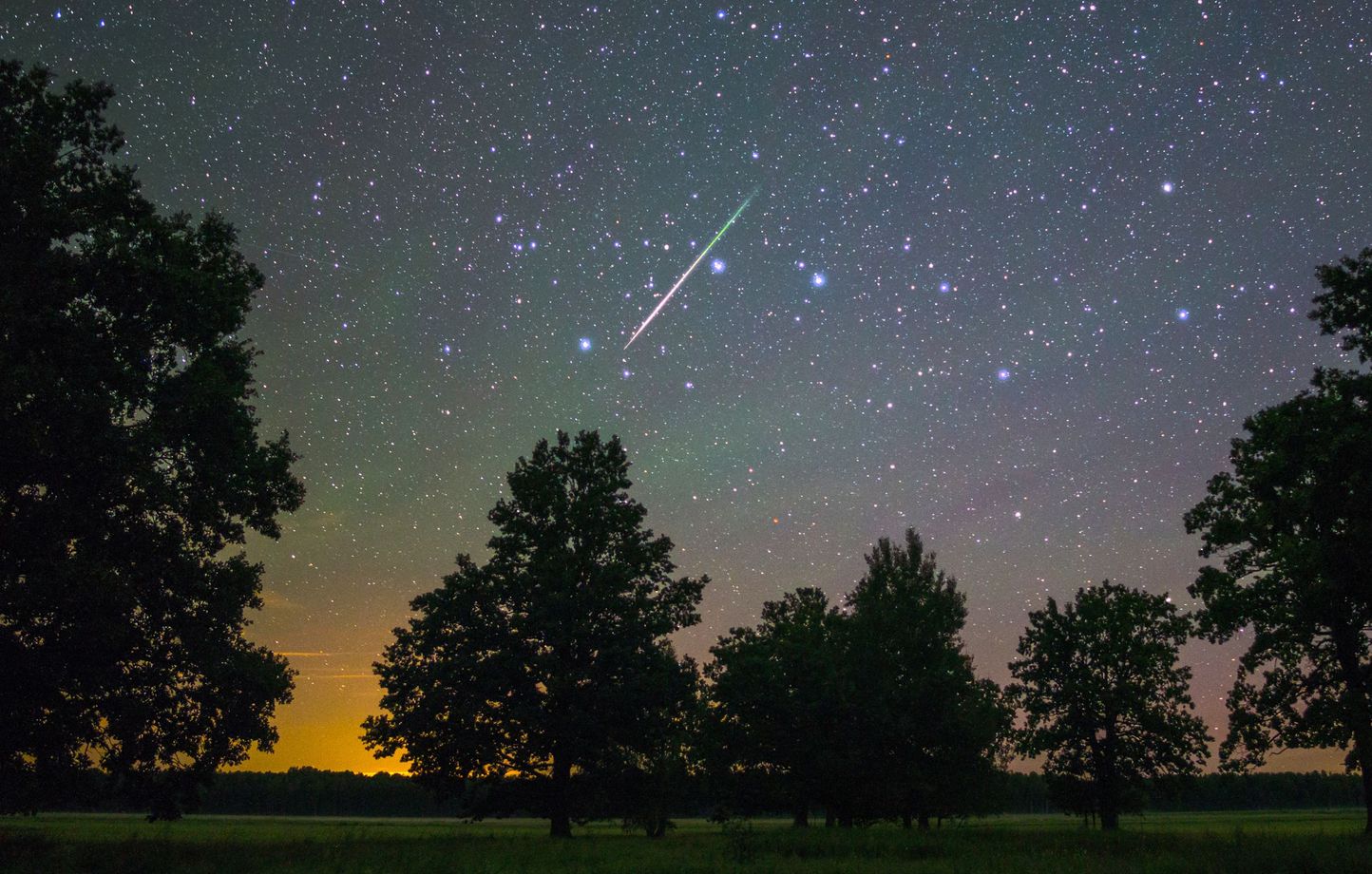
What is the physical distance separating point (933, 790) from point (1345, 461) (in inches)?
1139

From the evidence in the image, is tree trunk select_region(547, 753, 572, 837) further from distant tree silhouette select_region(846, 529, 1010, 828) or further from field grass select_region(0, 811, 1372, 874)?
distant tree silhouette select_region(846, 529, 1010, 828)

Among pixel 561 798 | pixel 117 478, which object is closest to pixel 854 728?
pixel 561 798

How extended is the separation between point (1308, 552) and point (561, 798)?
29639 mm

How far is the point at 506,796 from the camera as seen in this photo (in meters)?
36.5

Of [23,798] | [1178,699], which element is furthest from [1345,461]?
[1178,699]

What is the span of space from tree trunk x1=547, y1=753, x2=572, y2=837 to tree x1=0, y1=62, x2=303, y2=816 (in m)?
14.6

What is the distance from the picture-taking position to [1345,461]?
21422mm

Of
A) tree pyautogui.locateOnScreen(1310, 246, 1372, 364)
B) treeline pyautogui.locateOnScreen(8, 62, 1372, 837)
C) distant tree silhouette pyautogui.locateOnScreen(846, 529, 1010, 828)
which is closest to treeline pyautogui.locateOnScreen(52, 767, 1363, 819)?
treeline pyautogui.locateOnScreen(8, 62, 1372, 837)

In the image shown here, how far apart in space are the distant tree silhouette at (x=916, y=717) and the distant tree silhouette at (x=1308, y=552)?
13.8 metres

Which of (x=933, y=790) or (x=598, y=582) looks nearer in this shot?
(x=598, y=582)

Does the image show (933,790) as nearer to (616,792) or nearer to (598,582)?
(616,792)

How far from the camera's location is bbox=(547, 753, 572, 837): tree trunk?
3616cm

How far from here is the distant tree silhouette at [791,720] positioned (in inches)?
1622

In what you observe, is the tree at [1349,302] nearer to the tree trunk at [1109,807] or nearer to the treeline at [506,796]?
the treeline at [506,796]
